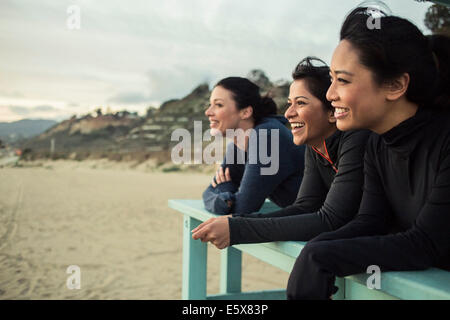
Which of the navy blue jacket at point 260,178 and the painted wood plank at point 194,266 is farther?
the painted wood plank at point 194,266

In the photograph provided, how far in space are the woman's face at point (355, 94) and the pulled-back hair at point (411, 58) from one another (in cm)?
2

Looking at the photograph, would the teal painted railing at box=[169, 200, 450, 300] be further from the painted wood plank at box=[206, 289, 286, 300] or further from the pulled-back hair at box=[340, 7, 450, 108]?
the pulled-back hair at box=[340, 7, 450, 108]

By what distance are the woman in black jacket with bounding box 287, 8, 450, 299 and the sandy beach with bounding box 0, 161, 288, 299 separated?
10.8 ft

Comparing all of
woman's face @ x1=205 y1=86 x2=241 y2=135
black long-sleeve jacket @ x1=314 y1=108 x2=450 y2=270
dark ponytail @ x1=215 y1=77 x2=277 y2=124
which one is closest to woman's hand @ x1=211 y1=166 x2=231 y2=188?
woman's face @ x1=205 y1=86 x2=241 y2=135

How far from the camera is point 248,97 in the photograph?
2.45 metres

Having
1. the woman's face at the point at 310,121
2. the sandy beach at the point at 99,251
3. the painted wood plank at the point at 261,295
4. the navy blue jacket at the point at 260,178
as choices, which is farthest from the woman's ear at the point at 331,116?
the sandy beach at the point at 99,251

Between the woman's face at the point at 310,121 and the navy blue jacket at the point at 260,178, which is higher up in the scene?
the woman's face at the point at 310,121

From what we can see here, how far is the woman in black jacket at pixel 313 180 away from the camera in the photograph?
134cm

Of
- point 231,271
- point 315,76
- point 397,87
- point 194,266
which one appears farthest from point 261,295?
point 397,87

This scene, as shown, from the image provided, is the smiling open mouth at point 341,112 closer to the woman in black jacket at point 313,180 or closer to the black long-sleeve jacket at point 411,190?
the black long-sleeve jacket at point 411,190

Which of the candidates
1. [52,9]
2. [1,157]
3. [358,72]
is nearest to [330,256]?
[358,72]

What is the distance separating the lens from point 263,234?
4.42ft

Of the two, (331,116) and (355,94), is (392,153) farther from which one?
(331,116)
